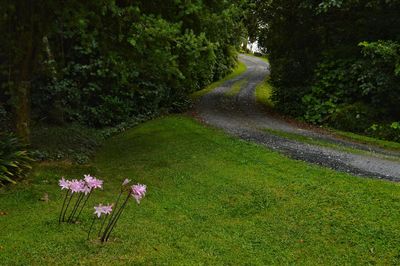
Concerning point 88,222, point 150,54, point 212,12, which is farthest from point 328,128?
point 88,222

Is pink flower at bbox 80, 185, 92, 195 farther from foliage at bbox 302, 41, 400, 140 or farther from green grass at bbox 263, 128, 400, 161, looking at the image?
foliage at bbox 302, 41, 400, 140

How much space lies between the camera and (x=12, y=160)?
10.2 meters

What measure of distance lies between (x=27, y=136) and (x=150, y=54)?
369 cm

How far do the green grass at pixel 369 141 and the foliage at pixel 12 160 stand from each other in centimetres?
1122

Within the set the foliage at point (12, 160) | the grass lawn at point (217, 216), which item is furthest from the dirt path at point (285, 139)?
the foliage at point (12, 160)

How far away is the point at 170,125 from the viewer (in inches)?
680

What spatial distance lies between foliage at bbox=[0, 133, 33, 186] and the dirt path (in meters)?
7.09

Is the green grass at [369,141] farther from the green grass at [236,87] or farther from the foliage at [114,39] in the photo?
the green grass at [236,87]

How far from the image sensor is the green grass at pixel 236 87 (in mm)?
Result: 28241

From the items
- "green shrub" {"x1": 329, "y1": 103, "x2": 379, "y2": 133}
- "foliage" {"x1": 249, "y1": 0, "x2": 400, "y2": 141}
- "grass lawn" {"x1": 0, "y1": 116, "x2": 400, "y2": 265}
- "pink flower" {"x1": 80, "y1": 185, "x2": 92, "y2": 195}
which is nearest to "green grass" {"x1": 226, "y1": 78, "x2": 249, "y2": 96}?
"foliage" {"x1": 249, "y1": 0, "x2": 400, "y2": 141}

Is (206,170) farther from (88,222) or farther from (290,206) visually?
(88,222)

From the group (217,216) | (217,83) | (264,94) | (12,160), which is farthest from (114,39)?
(217,83)

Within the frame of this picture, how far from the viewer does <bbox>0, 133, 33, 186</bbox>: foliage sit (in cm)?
990

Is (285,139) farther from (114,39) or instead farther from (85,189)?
(85,189)
